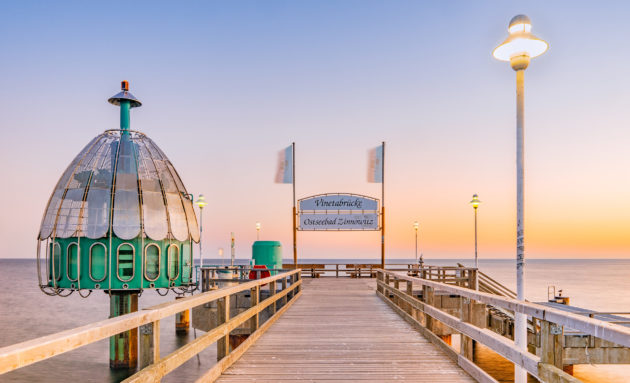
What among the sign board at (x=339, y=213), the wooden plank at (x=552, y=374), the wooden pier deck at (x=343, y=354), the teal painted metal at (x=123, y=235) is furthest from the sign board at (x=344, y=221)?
the wooden plank at (x=552, y=374)

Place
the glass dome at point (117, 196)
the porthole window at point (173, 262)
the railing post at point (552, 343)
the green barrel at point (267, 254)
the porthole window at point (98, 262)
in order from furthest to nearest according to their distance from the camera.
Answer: the green barrel at point (267, 254)
the porthole window at point (173, 262)
the glass dome at point (117, 196)
the porthole window at point (98, 262)
the railing post at point (552, 343)

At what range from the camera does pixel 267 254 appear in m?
23.8

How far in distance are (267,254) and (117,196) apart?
780cm

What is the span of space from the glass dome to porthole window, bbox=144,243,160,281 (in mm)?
428

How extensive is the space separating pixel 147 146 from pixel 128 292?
238 inches

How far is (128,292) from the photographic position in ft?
61.5

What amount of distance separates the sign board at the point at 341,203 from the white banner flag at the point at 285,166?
5.19 feet

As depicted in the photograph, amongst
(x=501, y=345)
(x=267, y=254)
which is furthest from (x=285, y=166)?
(x=501, y=345)

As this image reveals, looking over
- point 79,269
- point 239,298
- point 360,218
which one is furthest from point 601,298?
point 79,269

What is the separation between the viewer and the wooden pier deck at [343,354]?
20.0 feet

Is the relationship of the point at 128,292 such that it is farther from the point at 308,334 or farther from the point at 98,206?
the point at 308,334

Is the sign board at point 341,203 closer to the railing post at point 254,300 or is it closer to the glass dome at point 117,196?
the glass dome at point 117,196

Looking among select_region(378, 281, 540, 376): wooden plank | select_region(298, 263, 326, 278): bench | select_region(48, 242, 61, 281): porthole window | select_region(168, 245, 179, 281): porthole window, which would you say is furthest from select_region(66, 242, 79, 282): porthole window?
select_region(378, 281, 540, 376): wooden plank

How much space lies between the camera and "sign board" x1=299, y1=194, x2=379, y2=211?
27641 millimetres
